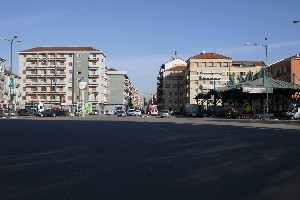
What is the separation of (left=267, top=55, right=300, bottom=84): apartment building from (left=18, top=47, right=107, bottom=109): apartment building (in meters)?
→ 53.4

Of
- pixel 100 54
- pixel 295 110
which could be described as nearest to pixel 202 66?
pixel 100 54

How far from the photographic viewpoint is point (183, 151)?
12.8 meters

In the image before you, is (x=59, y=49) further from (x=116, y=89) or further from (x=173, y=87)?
(x=173, y=87)

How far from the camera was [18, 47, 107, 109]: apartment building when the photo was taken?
118812mm

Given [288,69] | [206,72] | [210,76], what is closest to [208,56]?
[206,72]

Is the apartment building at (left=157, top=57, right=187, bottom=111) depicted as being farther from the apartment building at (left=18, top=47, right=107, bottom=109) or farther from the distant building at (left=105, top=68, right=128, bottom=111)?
the apartment building at (left=18, top=47, right=107, bottom=109)

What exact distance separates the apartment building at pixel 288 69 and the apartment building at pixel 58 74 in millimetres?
53366

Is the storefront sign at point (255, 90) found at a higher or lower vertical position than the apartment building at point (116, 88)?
lower

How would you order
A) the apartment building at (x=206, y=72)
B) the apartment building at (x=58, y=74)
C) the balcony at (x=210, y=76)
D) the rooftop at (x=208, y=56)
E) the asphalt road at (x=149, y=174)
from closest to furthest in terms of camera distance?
the asphalt road at (x=149, y=174)
the apartment building at (x=58, y=74)
the balcony at (x=210, y=76)
the apartment building at (x=206, y=72)
the rooftop at (x=208, y=56)

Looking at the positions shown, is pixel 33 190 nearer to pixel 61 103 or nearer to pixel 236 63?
pixel 61 103

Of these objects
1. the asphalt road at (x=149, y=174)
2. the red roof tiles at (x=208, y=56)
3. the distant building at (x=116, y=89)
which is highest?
the red roof tiles at (x=208, y=56)

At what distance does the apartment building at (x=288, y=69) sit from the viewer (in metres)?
76.8

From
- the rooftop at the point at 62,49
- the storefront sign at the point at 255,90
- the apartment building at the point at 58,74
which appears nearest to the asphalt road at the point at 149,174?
the storefront sign at the point at 255,90

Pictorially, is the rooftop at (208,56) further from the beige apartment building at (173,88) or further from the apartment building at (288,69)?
the apartment building at (288,69)
